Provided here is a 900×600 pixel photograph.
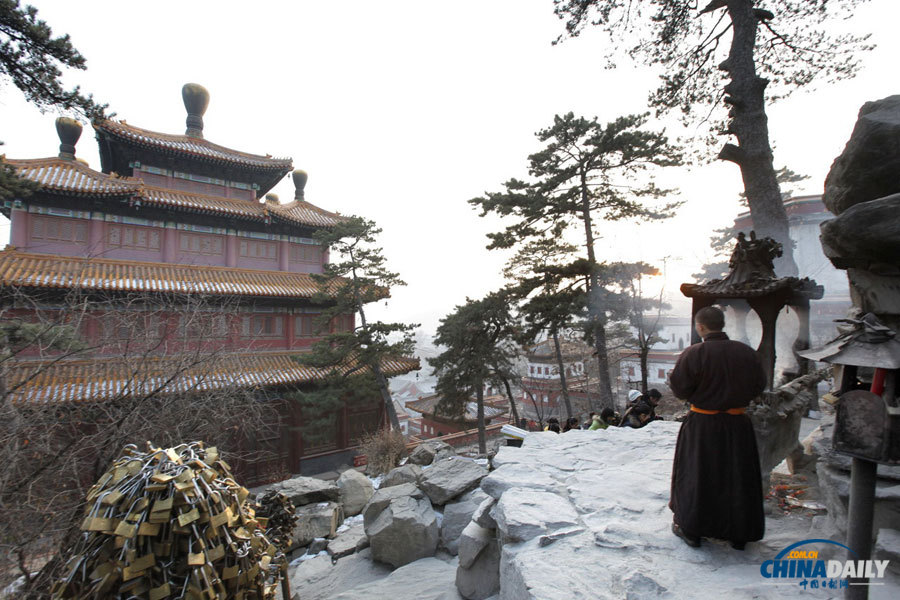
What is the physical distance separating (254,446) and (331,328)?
4.74 m

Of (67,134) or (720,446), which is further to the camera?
(67,134)

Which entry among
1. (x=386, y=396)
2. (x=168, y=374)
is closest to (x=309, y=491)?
(x=168, y=374)

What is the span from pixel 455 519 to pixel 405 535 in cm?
66

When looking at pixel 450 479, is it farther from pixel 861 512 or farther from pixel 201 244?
pixel 201 244

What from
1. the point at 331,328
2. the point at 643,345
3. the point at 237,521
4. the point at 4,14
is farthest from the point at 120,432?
the point at 643,345

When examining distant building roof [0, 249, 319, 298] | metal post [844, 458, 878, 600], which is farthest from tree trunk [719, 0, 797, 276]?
distant building roof [0, 249, 319, 298]

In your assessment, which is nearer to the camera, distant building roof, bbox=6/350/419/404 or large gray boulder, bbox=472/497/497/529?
large gray boulder, bbox=472/497/497/529

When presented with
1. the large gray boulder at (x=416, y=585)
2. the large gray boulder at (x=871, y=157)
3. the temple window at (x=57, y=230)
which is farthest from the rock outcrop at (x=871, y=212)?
the temple window at (x=57, y=230)

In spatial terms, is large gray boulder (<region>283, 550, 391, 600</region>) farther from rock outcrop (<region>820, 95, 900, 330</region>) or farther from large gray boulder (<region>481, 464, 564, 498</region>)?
rock outcrop (<region>820, 95, 900, 330</region>)

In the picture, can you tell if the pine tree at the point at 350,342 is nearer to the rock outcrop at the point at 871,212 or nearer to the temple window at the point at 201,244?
the temple window at the point at 201,244

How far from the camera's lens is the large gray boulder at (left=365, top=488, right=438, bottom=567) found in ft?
15.6

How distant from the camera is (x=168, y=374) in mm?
6426

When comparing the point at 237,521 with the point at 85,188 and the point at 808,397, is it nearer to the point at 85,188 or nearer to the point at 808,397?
the point at 808,397

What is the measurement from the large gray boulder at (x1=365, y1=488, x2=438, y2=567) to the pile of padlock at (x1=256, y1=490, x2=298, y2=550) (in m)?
1.17
